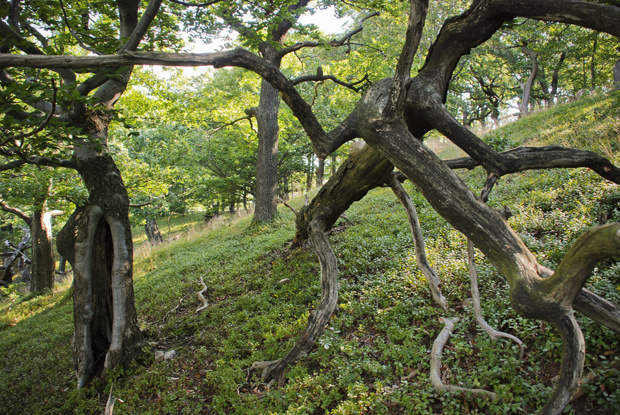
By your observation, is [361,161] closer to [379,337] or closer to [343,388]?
[379,337]

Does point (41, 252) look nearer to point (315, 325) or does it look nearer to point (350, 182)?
point (315, 325)

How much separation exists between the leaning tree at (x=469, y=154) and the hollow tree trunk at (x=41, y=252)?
44.0ft

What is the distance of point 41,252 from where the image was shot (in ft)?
45.4

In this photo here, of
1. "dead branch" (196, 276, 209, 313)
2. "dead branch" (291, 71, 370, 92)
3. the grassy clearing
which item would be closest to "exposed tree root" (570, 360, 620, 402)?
the grassy clearing

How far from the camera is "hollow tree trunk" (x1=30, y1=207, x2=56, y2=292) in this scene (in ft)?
44.8

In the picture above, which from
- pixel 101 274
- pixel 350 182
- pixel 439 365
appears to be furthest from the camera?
pixel 101 274

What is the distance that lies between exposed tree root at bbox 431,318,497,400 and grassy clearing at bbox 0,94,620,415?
0.26 feet

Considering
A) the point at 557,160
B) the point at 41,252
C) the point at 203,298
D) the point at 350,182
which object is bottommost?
the point at 41,252

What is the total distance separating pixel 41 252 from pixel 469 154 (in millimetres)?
17042

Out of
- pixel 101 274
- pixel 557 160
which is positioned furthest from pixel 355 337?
pixel 101 274

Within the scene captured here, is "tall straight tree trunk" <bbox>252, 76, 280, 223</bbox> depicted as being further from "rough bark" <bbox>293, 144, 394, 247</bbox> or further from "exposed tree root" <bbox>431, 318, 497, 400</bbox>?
"exposed tree root" <bbox>431, 318, 497, 400</bbox>

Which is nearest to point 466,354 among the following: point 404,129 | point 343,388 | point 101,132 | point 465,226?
point 343,388

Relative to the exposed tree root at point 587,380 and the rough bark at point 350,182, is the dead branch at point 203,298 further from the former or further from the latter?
the exposed tree root at point 587,380

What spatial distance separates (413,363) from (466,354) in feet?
1.92
